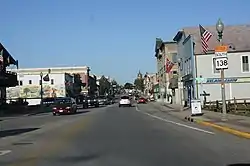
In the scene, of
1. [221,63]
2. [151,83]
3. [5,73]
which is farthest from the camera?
[151,83]

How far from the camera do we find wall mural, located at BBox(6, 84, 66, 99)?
382ft

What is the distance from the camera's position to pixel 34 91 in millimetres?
116375

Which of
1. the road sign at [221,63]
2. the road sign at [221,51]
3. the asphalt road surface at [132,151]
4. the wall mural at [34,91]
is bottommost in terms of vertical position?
the asphalt road surface at [132,151]

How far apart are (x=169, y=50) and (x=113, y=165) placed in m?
94.2

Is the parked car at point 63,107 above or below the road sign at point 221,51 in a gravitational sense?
below

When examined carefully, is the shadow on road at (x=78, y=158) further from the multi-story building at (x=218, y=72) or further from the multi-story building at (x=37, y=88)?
the multi-story building at (x=37, y=88)

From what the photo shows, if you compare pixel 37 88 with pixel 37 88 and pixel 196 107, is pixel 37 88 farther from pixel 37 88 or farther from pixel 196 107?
pixel 196 107

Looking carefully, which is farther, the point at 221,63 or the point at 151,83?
the point at 151,83

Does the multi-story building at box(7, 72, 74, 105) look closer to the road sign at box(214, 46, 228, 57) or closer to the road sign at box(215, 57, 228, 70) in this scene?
the road sign at box(214, 46, 228, 57)

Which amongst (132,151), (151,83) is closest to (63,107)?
(132,151)

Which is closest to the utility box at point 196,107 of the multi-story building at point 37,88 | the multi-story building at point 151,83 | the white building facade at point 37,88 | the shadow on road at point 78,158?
the shadow on road at point 78,158

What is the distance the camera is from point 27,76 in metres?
123

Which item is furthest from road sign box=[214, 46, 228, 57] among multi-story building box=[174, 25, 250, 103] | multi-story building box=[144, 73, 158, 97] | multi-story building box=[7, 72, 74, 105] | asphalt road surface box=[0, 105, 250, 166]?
multi-story building box=[144, 73, 158, 97]

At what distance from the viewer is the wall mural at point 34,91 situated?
116 m
